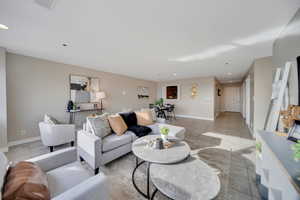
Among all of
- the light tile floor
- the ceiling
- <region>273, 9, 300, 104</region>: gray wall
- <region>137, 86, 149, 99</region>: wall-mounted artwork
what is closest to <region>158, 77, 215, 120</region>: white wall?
<region>137, 86, 149, 99</region>: wall-mounted artwork

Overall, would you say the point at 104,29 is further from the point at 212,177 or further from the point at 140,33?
the point at 212,177

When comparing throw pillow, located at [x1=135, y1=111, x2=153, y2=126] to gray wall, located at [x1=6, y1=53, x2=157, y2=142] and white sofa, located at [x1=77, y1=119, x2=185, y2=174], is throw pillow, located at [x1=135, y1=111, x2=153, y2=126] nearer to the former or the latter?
white sofa, located at [x1=77, y1=119, x2=185, y2=174]

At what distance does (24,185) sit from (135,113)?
8.21ft

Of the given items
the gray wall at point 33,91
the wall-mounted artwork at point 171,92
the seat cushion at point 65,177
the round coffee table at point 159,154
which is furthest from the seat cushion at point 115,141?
the wall-mounted artwork at point 171,92

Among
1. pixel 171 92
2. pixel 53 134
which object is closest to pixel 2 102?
pixel 53 134

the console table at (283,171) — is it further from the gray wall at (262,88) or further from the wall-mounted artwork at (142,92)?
the wall-mounted artwork at (142,92)

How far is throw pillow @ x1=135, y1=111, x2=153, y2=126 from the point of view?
122 inches

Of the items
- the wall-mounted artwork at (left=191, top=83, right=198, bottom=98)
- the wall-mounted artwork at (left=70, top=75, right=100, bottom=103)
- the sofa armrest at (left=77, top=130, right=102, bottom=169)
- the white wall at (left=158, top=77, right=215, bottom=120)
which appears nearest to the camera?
the sofa armrest at (left=77, top=130, right=102, bottom=169)

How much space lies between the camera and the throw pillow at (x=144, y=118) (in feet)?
10.2

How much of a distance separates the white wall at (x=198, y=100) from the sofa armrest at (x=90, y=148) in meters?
6.14

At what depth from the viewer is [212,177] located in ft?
4.32

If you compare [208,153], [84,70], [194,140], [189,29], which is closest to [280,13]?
[189,29]

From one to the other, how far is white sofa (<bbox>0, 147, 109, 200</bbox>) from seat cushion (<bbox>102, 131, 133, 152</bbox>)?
0.59m

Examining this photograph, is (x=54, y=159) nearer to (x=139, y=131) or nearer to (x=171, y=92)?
(x=139, y=131)
